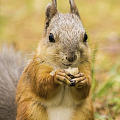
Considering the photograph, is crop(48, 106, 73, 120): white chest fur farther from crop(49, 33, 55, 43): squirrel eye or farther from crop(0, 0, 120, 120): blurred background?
crop(0, 0, 120, 120): blurred background

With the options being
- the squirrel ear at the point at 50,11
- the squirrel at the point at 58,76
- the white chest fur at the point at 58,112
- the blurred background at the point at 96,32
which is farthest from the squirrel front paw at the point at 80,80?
the blurred background at the point at 96,32

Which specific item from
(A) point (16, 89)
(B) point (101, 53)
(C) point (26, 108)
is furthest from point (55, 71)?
(B) point (101, 53)

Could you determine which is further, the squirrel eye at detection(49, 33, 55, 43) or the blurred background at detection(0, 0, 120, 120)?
the blurred background at detection(0, 0, 120, 120)

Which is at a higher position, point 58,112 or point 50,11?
point 50,11

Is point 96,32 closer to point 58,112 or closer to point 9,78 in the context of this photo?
point 9,78

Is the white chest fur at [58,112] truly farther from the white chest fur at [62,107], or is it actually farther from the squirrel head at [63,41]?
the squirrel head at [63,41]

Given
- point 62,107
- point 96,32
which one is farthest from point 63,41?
point 96,32

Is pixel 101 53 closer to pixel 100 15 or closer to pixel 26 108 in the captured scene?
pixel 100 15

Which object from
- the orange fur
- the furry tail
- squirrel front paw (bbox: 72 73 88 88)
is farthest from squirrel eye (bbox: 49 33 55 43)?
the furry tail
